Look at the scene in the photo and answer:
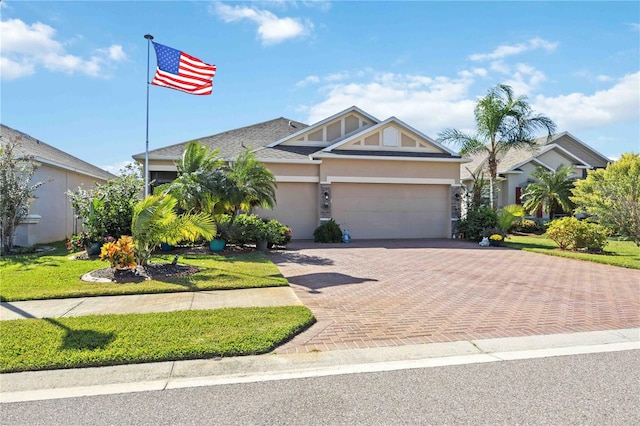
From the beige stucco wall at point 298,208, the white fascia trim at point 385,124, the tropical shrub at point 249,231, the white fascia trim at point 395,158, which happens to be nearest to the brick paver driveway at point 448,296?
the tropical shrub at point 249,231

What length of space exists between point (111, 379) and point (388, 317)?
388 centimetres

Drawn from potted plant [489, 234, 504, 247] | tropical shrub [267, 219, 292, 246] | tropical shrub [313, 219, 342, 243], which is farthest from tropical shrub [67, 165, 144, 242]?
potted plant [489, 234, 504, 247]

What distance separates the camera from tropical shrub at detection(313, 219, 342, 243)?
17.3 meters

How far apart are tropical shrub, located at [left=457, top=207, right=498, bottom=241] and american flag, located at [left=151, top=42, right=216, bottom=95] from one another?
489 inches

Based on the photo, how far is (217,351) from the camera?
16.2 ft

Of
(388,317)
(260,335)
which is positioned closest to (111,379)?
(260,335)

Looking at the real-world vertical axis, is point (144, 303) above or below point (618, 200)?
below

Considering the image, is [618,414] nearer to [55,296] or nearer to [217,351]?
[217,351]

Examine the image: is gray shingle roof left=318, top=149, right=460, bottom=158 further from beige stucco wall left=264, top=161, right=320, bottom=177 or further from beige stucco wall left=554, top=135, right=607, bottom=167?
beige stucco wall left=554, top=135, right=607, bottom=167

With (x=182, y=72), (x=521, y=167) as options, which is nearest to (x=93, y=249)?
(x=182, y=72)

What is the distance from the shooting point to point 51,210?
1689 centimetres

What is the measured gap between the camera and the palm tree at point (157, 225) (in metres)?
9.37

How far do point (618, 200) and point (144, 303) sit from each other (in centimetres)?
1465

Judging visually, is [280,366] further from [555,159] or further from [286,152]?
[555,159]
